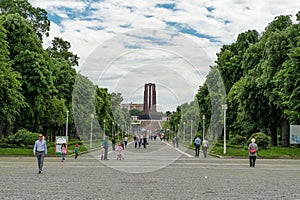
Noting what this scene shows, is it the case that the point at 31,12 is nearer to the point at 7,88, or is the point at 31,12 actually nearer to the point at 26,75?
the point at 26,75

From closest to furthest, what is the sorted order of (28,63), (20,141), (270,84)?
(20,141), (270,84), (28,63)

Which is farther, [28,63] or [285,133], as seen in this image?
[285,133]

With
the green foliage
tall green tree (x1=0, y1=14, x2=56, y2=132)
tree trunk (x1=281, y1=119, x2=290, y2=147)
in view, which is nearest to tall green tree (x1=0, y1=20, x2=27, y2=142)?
the green foliage

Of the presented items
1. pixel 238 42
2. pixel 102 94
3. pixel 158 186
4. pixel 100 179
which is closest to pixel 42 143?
pixel 100 179

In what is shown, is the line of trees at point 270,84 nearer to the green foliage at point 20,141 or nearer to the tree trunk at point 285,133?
the tree trunk at point 285,133

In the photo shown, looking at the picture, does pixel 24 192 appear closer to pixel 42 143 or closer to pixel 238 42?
pixel 42 143

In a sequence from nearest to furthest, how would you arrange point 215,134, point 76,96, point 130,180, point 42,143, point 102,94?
point 130,180, point 42,143, point 76,96, point 215,134, point 102,94

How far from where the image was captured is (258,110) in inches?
2179

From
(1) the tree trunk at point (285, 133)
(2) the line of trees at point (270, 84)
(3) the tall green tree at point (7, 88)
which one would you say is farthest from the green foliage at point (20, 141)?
(1) the tree trunk at point (285, 133)

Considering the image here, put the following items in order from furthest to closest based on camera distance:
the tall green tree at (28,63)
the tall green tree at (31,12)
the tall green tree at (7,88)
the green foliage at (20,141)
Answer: the tall green tree at (31,12) < the tall green tree at (28,63) < the green foliage at (20,141) < the tall green tree at (7,88)

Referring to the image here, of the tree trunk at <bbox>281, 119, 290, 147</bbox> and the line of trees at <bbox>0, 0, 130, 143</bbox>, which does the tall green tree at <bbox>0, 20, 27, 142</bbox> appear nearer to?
the line of trees at <bbox>0, 0, 130, 143</bbox>

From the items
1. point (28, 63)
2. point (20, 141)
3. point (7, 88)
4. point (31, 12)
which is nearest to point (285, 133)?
point (20, 141)

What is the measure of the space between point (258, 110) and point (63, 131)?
131 feet

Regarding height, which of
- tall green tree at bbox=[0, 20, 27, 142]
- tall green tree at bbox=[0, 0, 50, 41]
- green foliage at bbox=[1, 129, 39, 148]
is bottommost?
green foliage at bbox=[1, 129, 39, 148]
